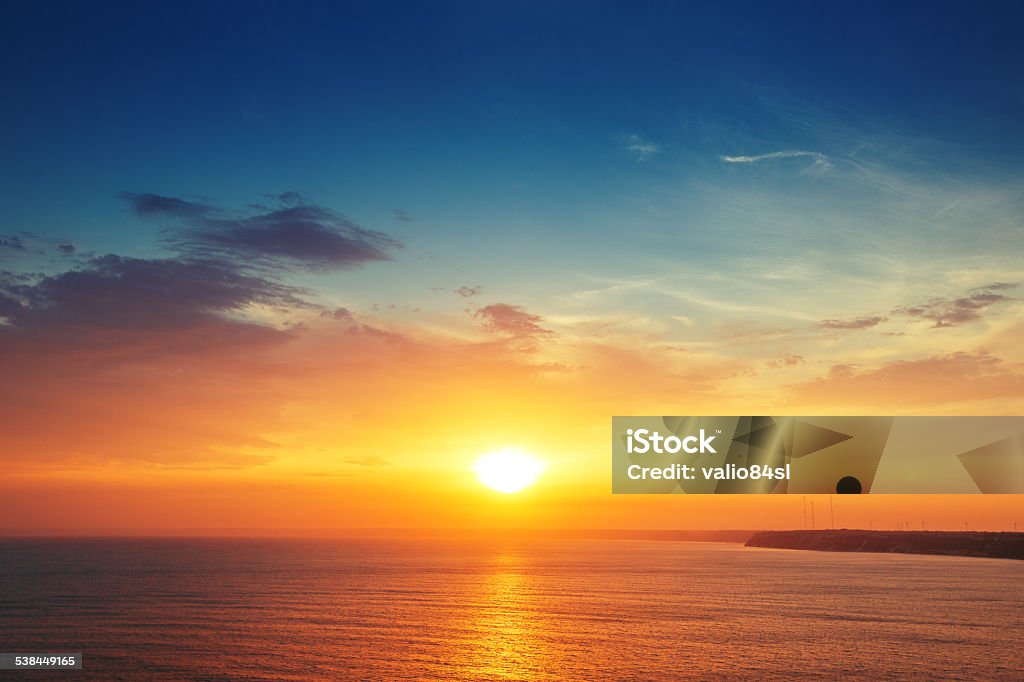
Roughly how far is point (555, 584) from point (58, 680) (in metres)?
119

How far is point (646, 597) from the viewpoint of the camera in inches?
5374

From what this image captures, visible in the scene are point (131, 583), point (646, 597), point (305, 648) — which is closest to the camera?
point (305, 648)

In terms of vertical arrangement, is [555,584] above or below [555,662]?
below

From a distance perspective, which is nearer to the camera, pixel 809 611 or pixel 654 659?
pixel 654 659

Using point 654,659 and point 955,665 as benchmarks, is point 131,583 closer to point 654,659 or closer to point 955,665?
point 654,659

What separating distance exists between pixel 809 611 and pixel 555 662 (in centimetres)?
5931

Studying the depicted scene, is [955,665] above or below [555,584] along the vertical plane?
above

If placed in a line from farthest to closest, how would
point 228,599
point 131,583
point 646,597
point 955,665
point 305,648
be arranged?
point 131,583, point 646,597, point 228,599, point 305,648, point 955,665

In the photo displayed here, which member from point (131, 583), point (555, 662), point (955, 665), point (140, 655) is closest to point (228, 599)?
point (131, 583)

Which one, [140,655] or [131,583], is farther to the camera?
[131,583]

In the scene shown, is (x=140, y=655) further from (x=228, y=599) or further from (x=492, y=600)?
(x=492, y=600)

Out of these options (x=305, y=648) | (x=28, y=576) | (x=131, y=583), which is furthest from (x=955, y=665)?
(x=28, y=576)

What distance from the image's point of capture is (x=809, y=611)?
114625 millimetres

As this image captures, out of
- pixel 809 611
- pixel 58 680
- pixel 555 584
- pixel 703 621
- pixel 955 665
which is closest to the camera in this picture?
pixel 58 680
